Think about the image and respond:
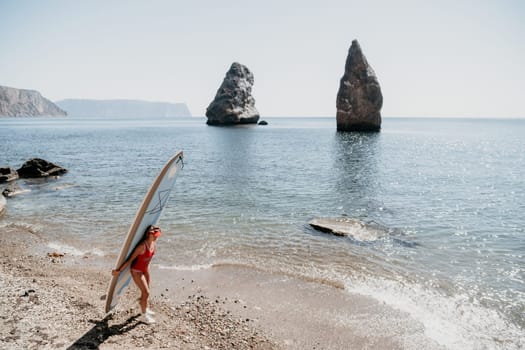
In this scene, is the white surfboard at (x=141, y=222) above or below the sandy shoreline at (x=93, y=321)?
above

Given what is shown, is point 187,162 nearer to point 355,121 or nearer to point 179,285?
point 179,285

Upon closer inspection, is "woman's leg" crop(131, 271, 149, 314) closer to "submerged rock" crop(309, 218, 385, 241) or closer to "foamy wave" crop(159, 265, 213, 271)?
"foamy wave" crop(159, 265, 213, 271)

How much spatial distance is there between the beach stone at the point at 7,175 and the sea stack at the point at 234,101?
89.7 meters

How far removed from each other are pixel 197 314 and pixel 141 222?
8.86 feet

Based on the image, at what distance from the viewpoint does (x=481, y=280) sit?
34.1 feet

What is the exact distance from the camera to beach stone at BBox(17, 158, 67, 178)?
28.3 m

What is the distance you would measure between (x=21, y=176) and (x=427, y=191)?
34226mm

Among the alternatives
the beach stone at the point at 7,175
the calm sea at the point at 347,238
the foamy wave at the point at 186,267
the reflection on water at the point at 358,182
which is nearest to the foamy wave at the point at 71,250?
the calm sea at the point at 347,238

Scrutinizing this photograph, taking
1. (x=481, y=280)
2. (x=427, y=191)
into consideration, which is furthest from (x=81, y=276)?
(x=427, y=191)

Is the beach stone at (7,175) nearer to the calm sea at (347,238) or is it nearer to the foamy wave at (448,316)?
the calm sea at (347,238)

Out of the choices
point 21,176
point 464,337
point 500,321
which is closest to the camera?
point 464,337

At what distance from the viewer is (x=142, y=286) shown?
738cm

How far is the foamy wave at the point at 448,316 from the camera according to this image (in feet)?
24.4

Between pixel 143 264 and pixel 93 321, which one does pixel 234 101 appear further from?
pixel 93 321
